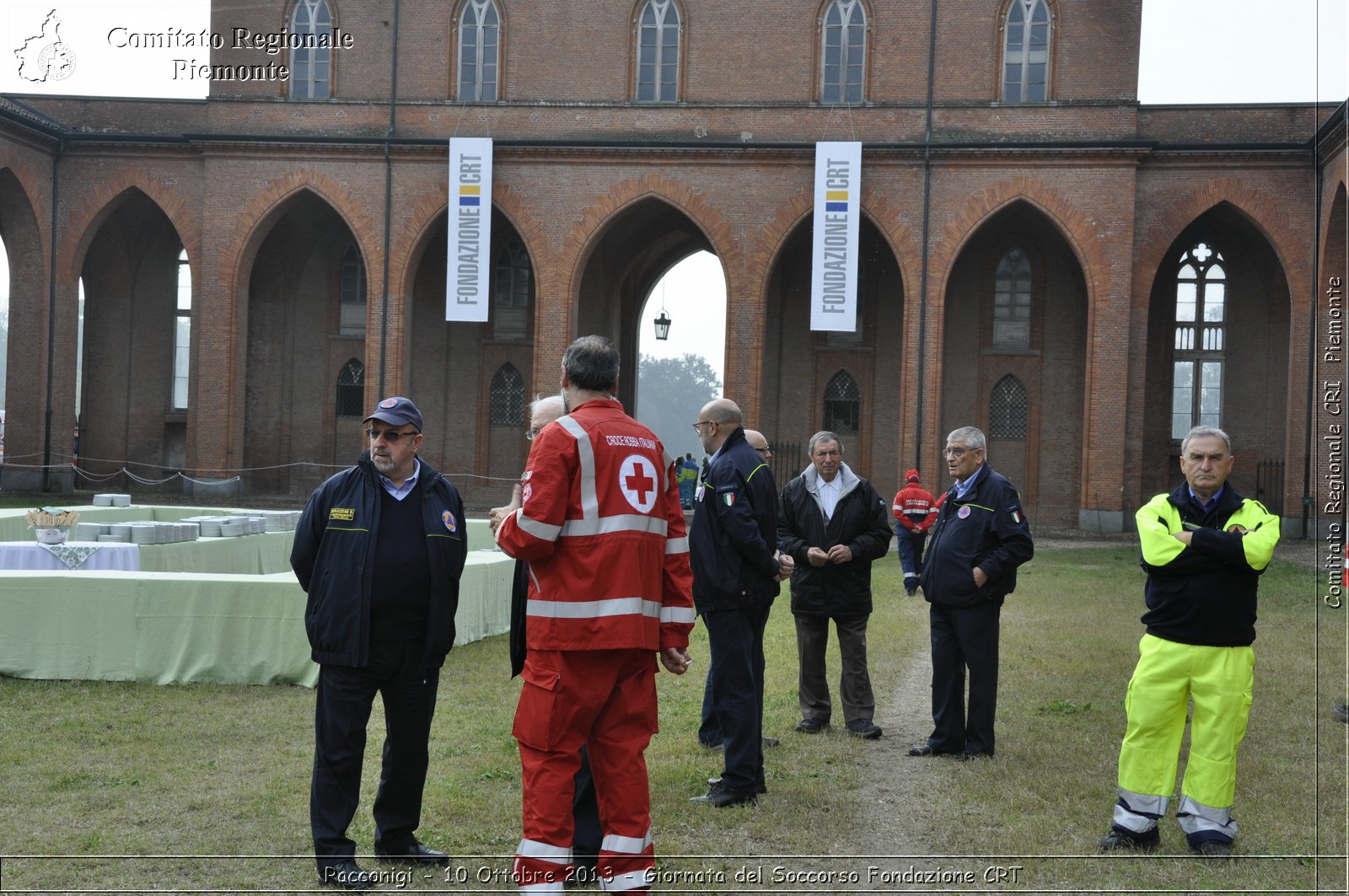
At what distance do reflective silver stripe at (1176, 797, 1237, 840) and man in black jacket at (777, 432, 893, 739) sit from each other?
258cm

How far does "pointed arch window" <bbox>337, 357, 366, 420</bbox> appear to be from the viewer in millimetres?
31844

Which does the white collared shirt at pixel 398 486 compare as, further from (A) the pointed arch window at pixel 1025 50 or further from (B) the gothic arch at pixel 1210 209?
(A) the pointed arch window at pixel 1025 50

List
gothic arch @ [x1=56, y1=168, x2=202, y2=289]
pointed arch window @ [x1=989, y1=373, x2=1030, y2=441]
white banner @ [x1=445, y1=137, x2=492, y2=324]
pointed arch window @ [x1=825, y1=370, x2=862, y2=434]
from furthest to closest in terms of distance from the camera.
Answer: pointed arch window @ [x1=825, y1=370, x2=862, y2=434] → pointed arch window @ [x1=989, y1=373, x2=1030, y2=441] → gothic arch @ [x1=56, y1=168, x2=202, y2=289] → white banner @ [x1=445, y1=137, x2=492, y2=324]

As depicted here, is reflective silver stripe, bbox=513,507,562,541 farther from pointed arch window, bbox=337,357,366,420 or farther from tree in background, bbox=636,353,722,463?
tree in background, bbox=636,353,722,463

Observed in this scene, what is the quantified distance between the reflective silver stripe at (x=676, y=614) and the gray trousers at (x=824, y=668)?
340 cm

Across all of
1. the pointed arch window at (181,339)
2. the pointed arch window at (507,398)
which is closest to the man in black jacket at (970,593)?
the pointed arch window at (507,398)

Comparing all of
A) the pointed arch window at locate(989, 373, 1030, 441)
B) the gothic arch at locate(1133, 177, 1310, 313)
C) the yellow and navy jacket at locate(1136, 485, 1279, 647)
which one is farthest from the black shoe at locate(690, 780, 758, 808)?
the pointed arch window at locate(989, 373, 1030, 441)

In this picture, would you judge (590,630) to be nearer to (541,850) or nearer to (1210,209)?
(541,850)

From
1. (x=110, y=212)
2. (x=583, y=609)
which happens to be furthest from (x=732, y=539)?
(x=110, y=212)

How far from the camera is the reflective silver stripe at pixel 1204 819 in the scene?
5598 millimetres

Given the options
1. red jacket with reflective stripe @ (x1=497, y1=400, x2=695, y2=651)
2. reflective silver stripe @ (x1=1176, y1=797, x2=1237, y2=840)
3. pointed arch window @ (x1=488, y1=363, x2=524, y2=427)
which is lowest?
reflective silver stripe @ (x1=1176, y1=797, x2=1237, y2=840)

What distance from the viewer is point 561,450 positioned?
4527 millimetres

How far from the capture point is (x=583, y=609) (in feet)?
14.7

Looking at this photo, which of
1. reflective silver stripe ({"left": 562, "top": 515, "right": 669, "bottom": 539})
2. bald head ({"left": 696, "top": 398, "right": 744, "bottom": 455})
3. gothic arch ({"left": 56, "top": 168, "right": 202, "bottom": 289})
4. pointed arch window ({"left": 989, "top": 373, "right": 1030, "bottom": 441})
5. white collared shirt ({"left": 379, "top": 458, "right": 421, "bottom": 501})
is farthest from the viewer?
pointed arch window ({"left": 989, "top": 373, "right": 1030, "bottom": 441})
